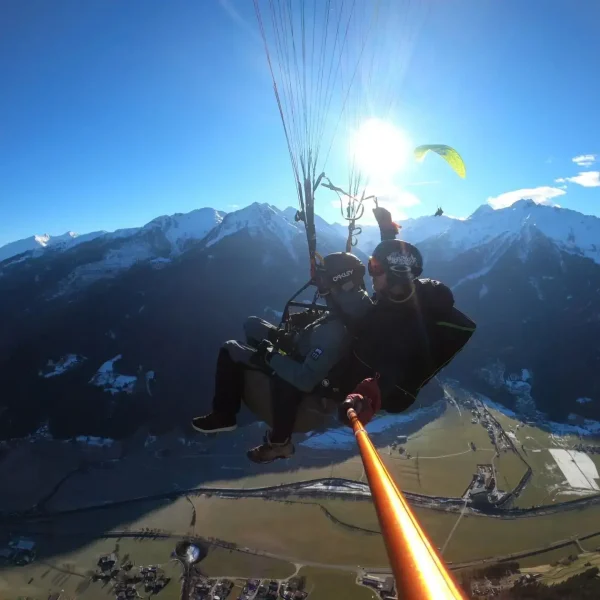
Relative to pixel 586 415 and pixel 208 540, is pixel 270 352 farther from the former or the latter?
pixel 586 415

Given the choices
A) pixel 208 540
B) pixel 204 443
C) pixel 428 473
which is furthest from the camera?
pixel 204 443

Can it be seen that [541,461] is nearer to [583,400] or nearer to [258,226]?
[583,400]

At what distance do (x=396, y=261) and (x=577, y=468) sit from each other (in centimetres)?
5626

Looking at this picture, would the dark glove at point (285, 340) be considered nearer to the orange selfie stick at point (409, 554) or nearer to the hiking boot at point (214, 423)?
the hiking boot at point (214, 423)

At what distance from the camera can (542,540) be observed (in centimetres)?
3312

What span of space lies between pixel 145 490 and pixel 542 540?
37.3 meters

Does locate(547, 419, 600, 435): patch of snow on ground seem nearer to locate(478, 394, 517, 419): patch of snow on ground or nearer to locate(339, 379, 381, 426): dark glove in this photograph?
locate(478, 394, 517, 419): patch of snow on ground

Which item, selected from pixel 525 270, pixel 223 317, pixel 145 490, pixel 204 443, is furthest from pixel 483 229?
pixel 145 490

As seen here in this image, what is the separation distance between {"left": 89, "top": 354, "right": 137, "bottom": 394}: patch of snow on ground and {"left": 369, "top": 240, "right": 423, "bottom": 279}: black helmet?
71103 millimetres

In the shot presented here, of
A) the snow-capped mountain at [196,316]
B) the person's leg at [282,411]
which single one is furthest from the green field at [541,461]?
the person's leg at [282,411]

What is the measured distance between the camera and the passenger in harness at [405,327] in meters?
3.79


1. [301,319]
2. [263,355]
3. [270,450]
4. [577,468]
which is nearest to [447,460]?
[577,468]

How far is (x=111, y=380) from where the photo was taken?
69.9 metres

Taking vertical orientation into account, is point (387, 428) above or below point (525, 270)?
below
